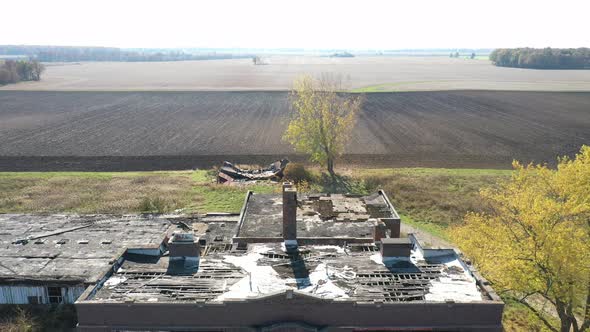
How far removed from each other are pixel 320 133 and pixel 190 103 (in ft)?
212

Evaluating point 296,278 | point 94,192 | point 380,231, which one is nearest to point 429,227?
point 380,231

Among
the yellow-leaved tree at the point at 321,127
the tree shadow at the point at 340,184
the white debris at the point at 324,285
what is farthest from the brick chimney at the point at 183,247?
the yellow-leaved tree at the point at 321,127

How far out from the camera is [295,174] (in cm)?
5194

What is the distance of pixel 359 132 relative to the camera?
77938mm

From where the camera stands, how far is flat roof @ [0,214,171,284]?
26672 millimetres

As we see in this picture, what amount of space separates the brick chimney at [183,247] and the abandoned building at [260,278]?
0.05 metres

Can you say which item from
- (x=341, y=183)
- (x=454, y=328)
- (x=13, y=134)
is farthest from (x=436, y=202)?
(x=13, y=134)

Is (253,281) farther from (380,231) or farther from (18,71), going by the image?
(18,71)

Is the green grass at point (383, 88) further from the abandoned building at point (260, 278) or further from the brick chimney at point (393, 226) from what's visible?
the brick chimney at point (393, 226)

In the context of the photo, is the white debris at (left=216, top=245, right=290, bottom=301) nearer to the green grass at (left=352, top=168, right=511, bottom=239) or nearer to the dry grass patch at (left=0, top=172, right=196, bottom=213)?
the green grass at (left=352, top=168, right=511, bottom=239)

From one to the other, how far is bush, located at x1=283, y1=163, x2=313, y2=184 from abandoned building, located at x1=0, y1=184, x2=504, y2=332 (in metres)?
19.6

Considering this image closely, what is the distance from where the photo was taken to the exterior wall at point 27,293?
26469mm

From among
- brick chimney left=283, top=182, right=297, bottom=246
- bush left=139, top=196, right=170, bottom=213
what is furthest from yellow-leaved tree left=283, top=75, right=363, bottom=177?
brick chimney left=283, top=182, right=297, bottom=246

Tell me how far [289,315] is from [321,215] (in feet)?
48.7
